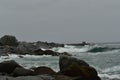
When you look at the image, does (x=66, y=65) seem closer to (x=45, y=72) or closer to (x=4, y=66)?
(x=45, y=72)

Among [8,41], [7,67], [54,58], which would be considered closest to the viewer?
[7,67]

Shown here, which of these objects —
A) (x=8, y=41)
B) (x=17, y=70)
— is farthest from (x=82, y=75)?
(x=8, y=41)

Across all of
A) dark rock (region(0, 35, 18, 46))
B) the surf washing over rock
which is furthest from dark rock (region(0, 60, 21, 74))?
dark rock (region(0, 35, 18, 46))

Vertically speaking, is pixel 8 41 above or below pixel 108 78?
above

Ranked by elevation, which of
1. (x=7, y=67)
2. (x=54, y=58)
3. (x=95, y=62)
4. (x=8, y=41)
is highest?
(x=8, y=41)

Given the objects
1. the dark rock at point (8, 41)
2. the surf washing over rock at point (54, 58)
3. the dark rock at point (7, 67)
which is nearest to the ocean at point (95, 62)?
the surf washing over rock at point (54, 58)

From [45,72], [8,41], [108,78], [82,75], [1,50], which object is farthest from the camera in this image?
[8,41]

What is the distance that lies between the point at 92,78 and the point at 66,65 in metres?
2.19

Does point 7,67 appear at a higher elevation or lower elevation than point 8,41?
lower

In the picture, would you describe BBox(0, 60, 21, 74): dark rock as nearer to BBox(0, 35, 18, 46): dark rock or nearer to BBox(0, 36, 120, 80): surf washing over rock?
BBox(0, 36, 120, 80): surf washing over rock

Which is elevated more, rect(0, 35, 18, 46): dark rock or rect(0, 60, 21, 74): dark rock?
rect(0, 35, 18, 46): dark rock

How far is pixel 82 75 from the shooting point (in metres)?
21.9

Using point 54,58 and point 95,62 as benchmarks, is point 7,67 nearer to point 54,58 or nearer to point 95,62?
point 95,62

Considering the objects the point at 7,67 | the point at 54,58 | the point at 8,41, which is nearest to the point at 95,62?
the point at 54,58
